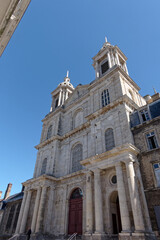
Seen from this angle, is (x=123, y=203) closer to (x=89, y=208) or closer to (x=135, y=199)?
(x=135, y=199)

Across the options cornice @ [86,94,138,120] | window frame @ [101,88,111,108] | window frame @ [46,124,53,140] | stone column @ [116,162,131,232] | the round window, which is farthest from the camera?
window frame @ [46,124,53,140]

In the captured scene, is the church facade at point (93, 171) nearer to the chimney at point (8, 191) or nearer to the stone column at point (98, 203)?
the stone column at point (98, 203)

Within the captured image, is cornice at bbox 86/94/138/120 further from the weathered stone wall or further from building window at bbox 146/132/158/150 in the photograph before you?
building window at bbox 146/132/158/150

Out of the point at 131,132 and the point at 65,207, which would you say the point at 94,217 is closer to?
the point at 65,207

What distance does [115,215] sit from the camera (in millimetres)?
14461

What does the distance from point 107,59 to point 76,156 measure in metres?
15.9

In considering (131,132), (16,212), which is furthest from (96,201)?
(16,212)

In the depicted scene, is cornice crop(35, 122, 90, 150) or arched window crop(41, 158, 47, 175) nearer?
cornice crop(35, 122, 90, 150)

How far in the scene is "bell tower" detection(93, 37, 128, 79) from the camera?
2548cm

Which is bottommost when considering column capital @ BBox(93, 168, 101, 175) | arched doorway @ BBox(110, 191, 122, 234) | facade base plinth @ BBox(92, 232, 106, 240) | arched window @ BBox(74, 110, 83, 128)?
facade base plinth @ BBox(92, 232, 106, 240)

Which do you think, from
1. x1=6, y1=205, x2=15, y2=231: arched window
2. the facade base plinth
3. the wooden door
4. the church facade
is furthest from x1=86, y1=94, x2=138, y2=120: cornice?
x1=6, y1=205, x2=15, y2=231: arched window

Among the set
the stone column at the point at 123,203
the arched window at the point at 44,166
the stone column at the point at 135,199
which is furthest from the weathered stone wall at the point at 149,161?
the arched window at the point at 44,166

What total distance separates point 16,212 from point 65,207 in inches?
502

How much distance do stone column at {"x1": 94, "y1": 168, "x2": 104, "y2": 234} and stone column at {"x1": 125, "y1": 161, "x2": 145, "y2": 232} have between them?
3070 millimetres
